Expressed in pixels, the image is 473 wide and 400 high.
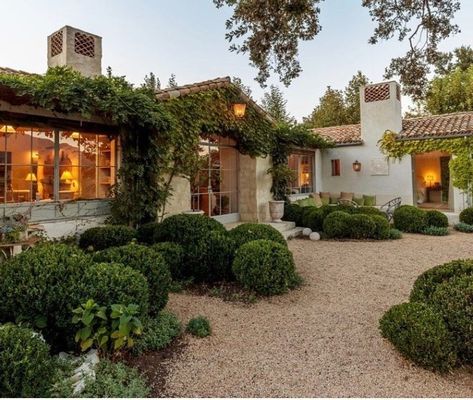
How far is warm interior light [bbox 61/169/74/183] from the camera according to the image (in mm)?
6578

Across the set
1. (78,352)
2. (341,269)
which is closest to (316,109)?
(341,269)

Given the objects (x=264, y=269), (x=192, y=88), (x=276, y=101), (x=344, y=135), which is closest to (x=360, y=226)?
(x=264, y=269)

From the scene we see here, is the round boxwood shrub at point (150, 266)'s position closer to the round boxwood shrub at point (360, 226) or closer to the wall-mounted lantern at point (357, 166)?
the round boxwood shrub at point (360, 226)

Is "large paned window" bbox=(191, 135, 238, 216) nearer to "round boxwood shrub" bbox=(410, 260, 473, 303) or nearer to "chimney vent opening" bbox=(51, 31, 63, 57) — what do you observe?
"chimney vent opening" bbox=(51, 31, 63, 57)

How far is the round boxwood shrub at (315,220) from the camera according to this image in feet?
33.0


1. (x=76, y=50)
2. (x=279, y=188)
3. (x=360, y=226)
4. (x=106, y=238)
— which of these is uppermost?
(x=76, y=50)

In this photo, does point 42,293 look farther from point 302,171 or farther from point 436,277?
point 302,171

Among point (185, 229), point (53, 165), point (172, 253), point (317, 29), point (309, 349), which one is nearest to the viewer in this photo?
point (309, 349)

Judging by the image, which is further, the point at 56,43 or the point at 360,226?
the point at 360,226

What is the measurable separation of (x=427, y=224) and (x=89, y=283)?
1015cm

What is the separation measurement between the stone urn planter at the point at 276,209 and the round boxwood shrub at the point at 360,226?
6.85 feet

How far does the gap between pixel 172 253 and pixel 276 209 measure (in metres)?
5.77

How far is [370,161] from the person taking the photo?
14.0 m

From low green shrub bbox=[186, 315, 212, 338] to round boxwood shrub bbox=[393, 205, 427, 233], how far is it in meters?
8.55
